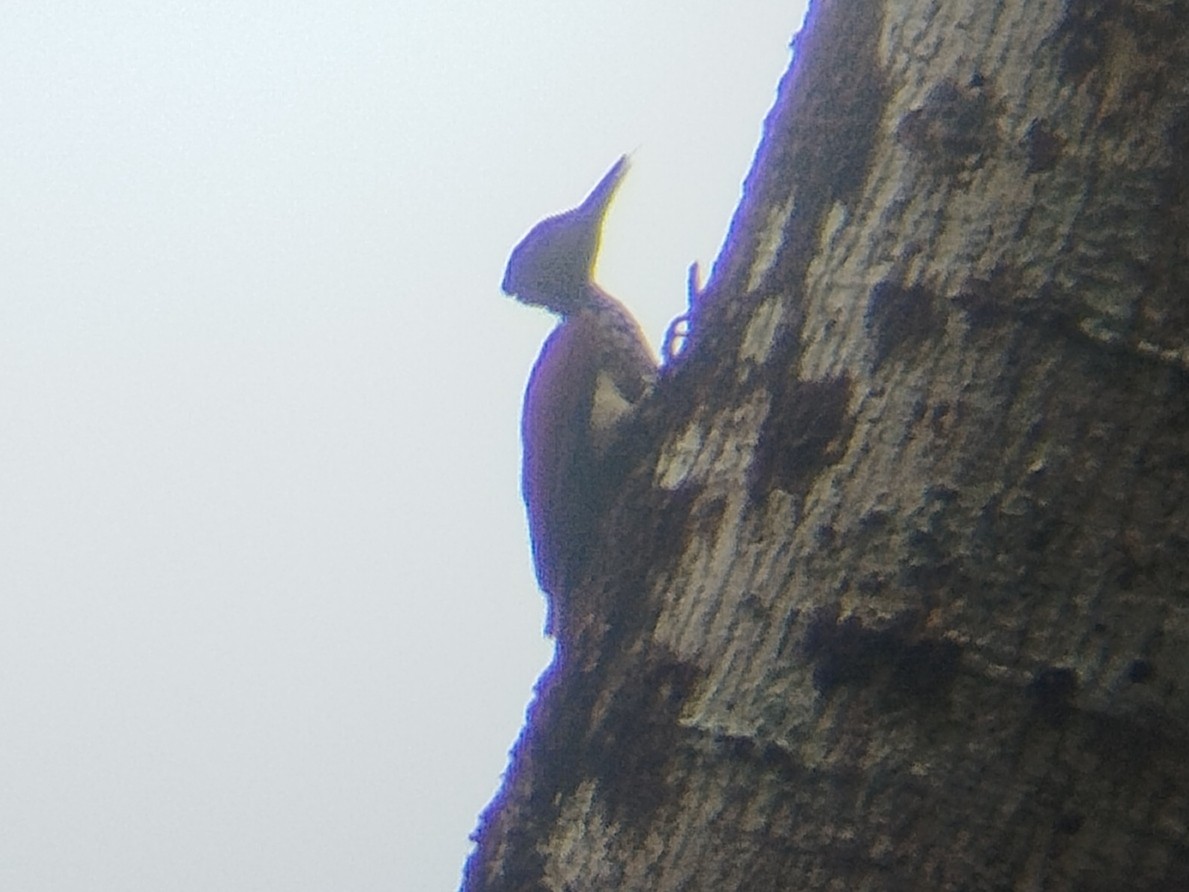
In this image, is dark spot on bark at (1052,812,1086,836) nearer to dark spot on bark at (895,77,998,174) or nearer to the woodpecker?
dark spot on bark at (895,77,998,174)

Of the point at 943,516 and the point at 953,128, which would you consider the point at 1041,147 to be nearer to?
the point at 953,128

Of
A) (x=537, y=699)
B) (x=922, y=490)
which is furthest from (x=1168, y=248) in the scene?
(x=537, y=699)

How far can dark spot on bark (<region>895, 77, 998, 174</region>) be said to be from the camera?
2.67ft

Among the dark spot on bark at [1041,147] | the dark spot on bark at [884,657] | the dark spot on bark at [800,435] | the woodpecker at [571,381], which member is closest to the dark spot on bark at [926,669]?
the dark spot on bark at [884,657]

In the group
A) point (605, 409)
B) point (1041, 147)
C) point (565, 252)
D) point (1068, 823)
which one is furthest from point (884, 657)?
point (565, 252)

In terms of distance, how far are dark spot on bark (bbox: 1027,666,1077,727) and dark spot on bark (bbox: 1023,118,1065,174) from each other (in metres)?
0.32

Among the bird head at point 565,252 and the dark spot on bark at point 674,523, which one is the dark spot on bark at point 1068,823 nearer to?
the dark spot on bark at point 674,523

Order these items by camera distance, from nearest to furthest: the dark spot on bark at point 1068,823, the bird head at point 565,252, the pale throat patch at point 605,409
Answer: the dark spot on bark at point 1068,823 → the pale throat patch at point 605,409 → the bird head at point 565,252

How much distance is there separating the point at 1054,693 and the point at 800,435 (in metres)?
0.24

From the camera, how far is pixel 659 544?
942 millimetres

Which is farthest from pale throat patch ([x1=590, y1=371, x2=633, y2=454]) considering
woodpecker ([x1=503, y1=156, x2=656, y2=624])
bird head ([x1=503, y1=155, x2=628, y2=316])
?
bird head ([x1=503, y1=155, x2=628, y2=316])

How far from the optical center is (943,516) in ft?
2.52

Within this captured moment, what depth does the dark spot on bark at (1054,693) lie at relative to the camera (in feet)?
2.38

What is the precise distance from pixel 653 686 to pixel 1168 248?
0.45 meters
